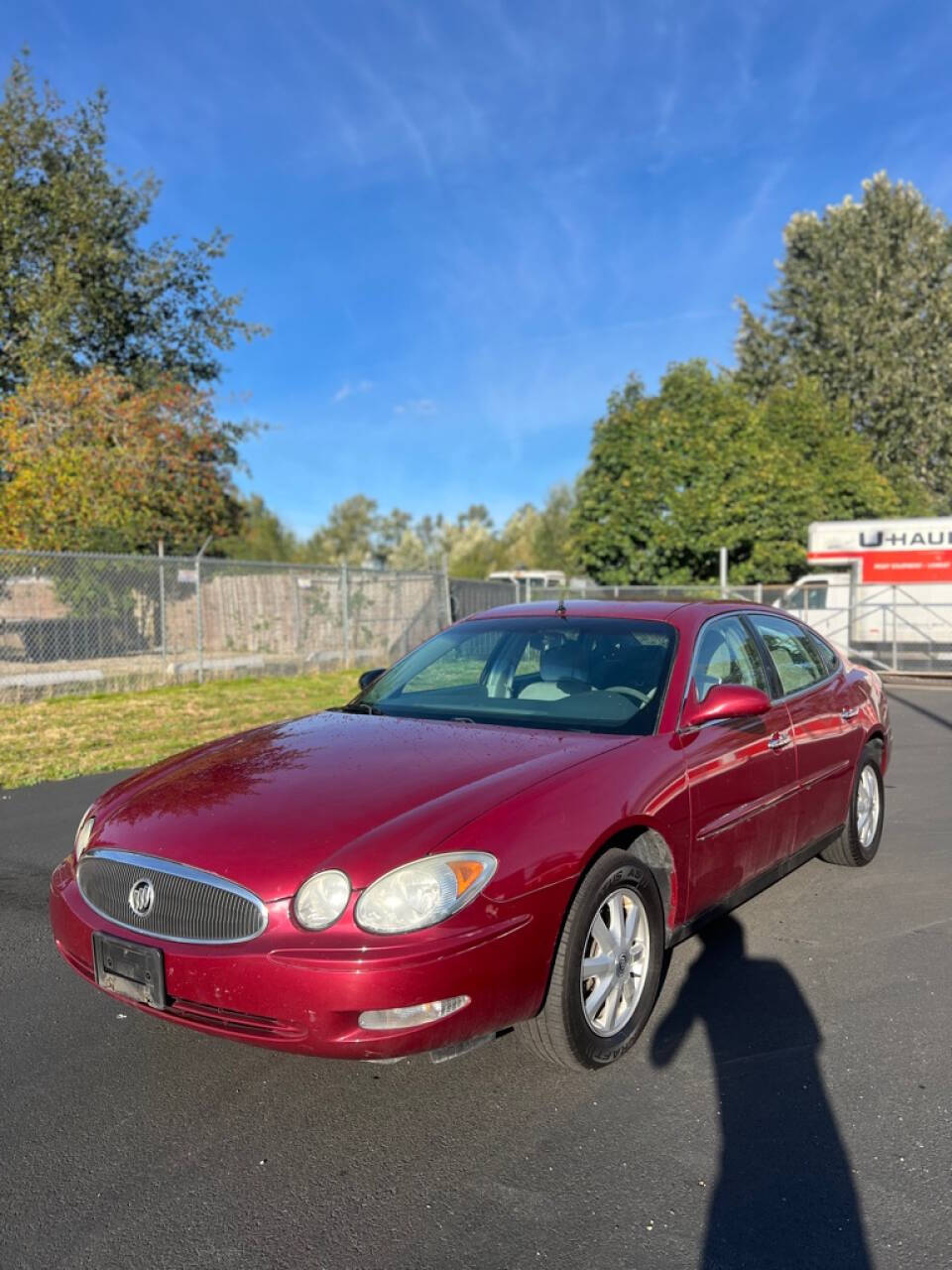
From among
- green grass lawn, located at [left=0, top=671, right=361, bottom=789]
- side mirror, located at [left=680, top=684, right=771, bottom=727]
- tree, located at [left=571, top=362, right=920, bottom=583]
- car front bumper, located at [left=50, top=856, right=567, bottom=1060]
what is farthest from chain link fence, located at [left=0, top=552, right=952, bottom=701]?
car front bumper, located at [left=50, top=856, right=567, bottom=1060]

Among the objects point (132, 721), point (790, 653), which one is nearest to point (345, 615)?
point (132, 721)

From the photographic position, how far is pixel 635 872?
3.38 meters

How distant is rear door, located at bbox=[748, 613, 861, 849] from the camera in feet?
15.6

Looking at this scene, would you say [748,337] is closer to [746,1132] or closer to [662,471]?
[662,471]

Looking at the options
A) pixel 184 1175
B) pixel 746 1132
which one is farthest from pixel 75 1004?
pixel 746 1132

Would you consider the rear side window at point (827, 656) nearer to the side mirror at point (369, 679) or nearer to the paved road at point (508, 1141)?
the paved road at point (508, 1141)

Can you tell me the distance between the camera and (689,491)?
88.7ft

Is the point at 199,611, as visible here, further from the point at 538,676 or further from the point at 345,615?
the point at 538,676

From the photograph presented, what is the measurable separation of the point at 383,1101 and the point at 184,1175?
65 centimetres

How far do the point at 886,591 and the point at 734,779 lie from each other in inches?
688

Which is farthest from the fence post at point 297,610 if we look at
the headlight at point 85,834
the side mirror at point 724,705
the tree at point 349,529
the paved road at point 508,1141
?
the tree at point 349,529

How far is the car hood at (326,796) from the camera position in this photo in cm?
291

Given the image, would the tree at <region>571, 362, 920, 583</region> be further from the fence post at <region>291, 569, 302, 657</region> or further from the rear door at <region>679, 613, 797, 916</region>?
the rear door at <region>679, 613, 797, 916</region>

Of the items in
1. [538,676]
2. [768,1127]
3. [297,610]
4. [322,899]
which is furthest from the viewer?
[297,610]
